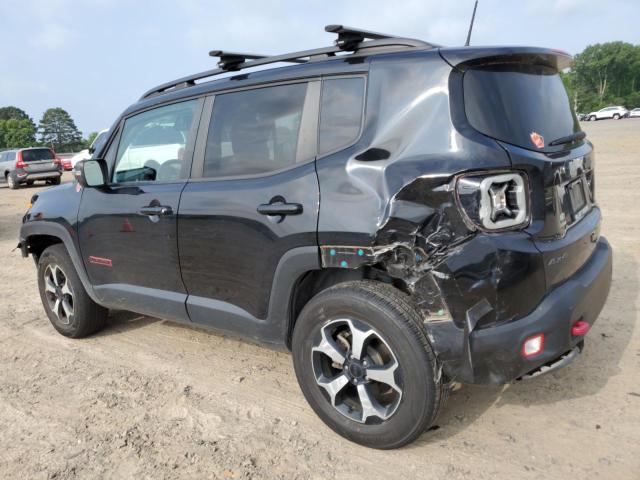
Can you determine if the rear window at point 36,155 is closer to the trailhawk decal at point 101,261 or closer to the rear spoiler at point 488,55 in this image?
the trailhawk decal at point 101,261

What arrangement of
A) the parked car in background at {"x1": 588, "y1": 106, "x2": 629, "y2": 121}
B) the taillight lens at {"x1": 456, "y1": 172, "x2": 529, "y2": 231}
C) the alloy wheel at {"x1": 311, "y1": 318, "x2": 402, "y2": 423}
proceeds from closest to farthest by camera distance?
the taillight lens at {"x1": 456, "y1": 172, "x2": 529, "y2": 231}
the alloy wheel at {"x1": 311, "y1": 318, "x2": 402, "y2": 423}
the parked car in background at {"x1": 588, "y1": 106, "x2": 629, "y2": 121}

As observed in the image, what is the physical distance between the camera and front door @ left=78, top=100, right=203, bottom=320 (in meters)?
3.39

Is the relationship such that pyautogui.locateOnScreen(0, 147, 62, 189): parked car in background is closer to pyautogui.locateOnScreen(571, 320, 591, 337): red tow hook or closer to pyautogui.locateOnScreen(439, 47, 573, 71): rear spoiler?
pyautogui.locateOnScreen(439, 47, 573, 71): rear spoiler

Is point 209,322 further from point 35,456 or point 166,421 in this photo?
point 35,456

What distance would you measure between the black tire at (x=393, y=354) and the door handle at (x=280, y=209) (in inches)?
17.4

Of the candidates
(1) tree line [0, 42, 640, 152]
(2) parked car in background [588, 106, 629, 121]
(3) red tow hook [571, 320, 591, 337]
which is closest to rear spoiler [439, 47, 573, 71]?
(3) red tow hook [571, 320, 591, 337]

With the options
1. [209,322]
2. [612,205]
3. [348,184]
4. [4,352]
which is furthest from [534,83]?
[612,205]

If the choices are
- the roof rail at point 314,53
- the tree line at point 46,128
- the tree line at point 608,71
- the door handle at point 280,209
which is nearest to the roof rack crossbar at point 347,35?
the roof rail at point 314,53

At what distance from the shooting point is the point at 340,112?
2689 millimetres

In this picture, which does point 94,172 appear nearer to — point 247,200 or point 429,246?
point 247,200

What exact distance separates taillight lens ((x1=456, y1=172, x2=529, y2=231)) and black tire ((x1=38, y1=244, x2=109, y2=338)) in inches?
129

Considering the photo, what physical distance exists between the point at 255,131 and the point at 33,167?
69.2ft

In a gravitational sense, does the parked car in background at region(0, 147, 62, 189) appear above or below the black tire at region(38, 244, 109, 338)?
above

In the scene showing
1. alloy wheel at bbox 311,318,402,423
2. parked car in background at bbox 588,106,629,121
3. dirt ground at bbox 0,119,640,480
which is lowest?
parked car in background at bbox 588,106,629,121
